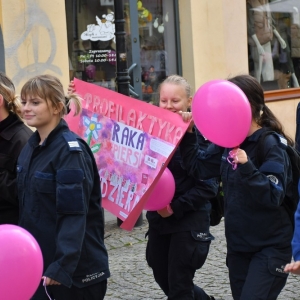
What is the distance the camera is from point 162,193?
4.86 meters

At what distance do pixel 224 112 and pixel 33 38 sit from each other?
555cm

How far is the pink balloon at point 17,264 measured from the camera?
331cm

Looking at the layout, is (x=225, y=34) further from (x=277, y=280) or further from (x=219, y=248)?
(x=277, y=280)

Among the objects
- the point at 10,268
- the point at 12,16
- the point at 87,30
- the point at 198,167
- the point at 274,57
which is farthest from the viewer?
the point at 274,57

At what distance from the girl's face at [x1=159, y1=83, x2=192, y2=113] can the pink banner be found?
11cm

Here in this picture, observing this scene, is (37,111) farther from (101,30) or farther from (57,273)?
(101,30)

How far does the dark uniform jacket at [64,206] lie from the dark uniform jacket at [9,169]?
36 centimetres

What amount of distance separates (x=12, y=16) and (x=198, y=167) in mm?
4917

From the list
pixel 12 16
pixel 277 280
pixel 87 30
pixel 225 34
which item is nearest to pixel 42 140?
pixel 277 280

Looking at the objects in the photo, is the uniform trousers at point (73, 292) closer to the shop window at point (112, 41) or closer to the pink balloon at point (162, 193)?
the pink balloon at point (162, 193)

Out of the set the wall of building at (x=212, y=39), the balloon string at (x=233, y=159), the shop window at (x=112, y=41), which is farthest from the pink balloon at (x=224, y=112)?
the wall of building at (x=212, y=39)

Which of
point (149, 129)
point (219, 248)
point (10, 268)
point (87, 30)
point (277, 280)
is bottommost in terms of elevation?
point (219, 248)

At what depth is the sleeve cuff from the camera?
3.59 metres

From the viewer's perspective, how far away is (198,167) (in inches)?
187
